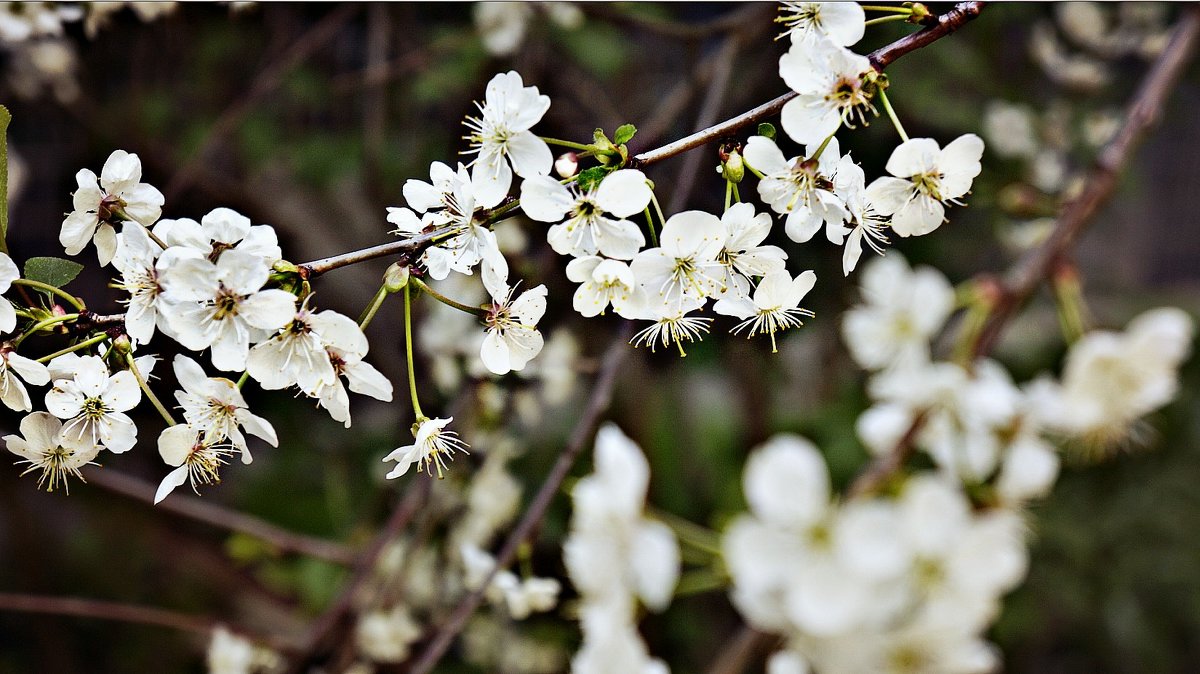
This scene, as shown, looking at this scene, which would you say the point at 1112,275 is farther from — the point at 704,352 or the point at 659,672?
the point at 659,672

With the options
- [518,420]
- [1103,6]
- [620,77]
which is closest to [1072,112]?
[1103,6]

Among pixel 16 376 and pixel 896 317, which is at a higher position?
pixel 896 317

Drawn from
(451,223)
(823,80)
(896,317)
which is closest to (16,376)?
(451,223)

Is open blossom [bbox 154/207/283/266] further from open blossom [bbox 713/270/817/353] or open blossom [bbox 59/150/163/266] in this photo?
open blossom [bbox 713/270/817/353]

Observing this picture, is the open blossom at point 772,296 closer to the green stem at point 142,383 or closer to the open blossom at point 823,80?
the open blossom at point 823,80

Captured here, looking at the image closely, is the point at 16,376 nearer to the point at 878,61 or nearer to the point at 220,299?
the point at 220,299

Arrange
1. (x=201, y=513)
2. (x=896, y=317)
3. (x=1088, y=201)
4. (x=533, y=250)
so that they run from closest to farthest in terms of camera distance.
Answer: (x=1088, y=201) < (x=896, y=317) < (x=201, y=513) < (x=533, y=250)
